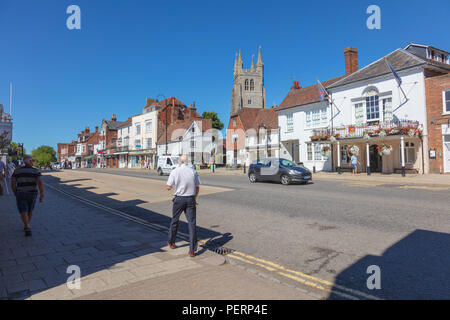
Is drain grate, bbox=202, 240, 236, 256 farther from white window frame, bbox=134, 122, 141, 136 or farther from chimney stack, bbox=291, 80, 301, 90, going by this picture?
white window frame, bbox=134, 122, 141, 136

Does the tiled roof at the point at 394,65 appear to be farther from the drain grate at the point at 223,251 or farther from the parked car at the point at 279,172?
the drain grate at the point at 223,251

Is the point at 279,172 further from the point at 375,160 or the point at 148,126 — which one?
the point at 148,126

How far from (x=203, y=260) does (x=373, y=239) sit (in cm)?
338

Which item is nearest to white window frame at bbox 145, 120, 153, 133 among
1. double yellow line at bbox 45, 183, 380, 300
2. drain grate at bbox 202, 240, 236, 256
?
drain grate at bbox 202, 240, 236, 256

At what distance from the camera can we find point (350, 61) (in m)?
29.2

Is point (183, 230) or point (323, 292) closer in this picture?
point (323, 292)

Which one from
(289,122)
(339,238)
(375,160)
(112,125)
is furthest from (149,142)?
(339,238)

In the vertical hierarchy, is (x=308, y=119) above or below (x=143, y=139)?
below

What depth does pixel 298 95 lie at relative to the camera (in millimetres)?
32594

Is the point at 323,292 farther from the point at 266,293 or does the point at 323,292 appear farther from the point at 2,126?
the point at 2,126

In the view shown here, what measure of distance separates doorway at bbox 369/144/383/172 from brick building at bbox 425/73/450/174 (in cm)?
412

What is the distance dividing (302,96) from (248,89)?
4943 centimetres

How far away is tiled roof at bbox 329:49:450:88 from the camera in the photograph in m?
20.7
